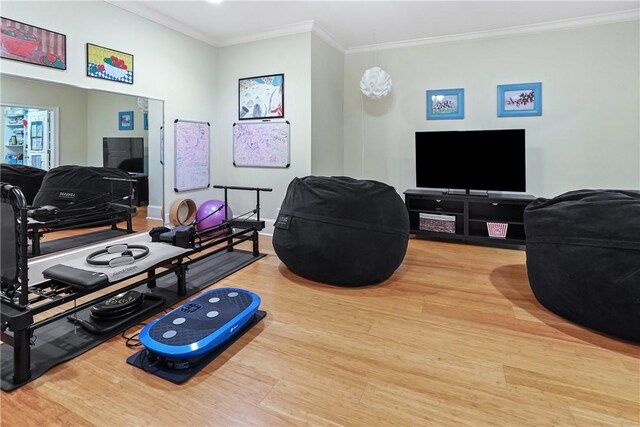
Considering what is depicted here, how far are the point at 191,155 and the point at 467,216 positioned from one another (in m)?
3.41

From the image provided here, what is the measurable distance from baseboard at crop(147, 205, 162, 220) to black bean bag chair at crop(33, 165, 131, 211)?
483 mm

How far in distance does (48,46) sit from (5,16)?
0.96 ft

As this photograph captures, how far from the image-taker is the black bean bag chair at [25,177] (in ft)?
8.50

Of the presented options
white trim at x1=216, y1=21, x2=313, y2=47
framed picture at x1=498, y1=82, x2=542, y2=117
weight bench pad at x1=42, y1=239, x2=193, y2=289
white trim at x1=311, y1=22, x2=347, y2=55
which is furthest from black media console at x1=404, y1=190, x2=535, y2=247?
weight bench pad at x1=42, y1=239, x2=193, y2=289

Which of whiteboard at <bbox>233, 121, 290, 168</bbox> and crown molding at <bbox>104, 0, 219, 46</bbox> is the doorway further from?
whiteboard at <bbox>233, 121, 290, 168</bbox>

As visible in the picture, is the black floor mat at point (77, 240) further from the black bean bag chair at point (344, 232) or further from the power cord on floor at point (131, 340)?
the black bean bag chair at point (344, 232)

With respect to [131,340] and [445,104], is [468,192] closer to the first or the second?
[445,104]

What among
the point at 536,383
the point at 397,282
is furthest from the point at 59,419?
the point at 397,282

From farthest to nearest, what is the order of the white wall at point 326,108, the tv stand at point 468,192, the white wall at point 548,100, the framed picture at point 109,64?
the white wall at point 326,108, the tv stand at point 468,192, the white wall at point 548,100, the framed picture at point 109,64

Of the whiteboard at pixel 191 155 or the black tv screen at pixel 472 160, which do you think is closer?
the black tv screen at pixel 472 160

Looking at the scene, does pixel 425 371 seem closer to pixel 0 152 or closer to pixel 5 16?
pixel 0 152

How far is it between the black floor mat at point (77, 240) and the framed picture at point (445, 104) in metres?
3.85

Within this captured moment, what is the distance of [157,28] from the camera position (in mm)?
3732

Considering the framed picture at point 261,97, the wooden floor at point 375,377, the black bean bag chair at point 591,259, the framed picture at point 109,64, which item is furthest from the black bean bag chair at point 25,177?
the black bean bag chair at point 591,259
